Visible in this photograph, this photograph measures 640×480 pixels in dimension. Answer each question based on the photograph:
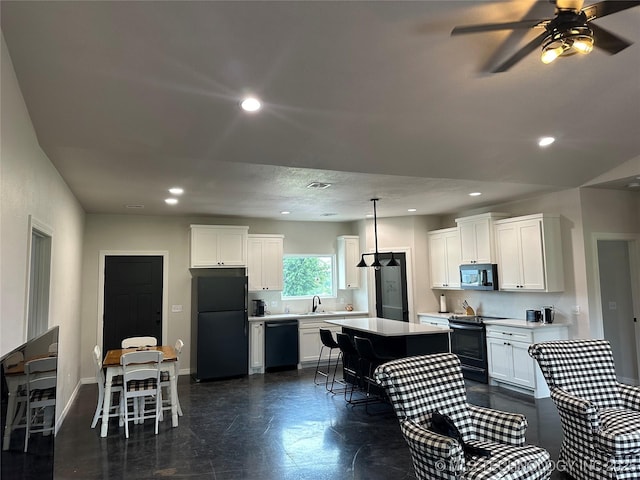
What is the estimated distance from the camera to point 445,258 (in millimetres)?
7305

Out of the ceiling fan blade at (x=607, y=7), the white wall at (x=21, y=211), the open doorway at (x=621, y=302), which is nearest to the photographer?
the ceiling fan blade at (x=607, y=7)

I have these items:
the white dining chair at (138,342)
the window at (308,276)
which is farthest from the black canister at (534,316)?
the white dining chair at (138,342)

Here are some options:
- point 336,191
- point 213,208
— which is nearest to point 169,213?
point 213,208

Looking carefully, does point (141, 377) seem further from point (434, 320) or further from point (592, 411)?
point (434, 320)

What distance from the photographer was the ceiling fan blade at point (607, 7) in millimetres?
1907

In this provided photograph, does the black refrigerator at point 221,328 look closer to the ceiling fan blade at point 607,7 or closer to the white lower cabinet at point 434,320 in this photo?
the white lower cabinet at point 434,320

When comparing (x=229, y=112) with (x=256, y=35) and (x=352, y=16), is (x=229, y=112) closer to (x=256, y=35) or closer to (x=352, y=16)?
(x=256, y=35)

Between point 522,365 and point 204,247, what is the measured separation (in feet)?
16.5

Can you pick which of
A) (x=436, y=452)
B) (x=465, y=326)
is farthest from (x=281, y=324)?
(x=436, y=452)

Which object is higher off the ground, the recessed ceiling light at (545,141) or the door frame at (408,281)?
the recessed ceiling light at (545,141)

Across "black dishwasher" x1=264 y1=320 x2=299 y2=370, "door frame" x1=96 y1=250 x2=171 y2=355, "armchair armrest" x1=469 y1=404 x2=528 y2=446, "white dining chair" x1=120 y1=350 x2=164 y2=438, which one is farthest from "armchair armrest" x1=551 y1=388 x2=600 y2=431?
"door frame" x1=96 y1=250 x2=171 y2=355

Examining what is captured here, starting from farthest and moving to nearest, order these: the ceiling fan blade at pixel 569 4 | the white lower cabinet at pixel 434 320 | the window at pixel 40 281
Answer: the white lower cabinet at pixel 434 320 → the window at pixel 40 281 → the ceiling fan blade at pixel 569 4

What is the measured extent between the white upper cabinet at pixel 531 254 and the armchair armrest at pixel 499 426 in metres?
3.23

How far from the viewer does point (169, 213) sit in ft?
22.4
